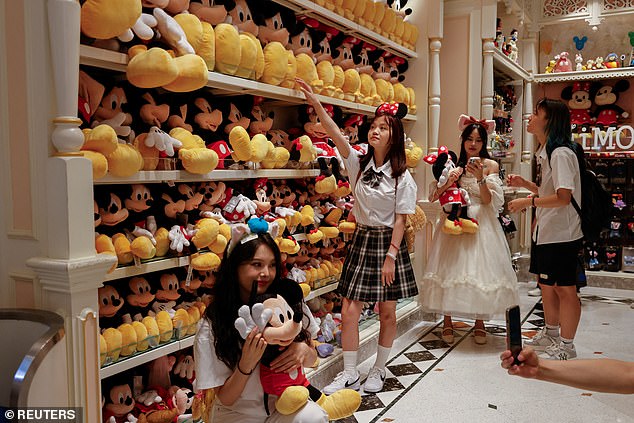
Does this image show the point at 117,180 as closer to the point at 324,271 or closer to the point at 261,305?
the point at 261,305

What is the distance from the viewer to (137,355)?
81.3 inches

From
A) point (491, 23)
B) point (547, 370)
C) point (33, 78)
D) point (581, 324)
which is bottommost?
point (581, 324)

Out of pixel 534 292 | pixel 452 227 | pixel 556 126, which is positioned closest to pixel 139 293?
pixel 452 227

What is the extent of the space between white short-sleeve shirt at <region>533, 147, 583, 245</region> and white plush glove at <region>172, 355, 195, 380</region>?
7.57ft

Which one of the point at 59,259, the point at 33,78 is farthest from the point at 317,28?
the point at 59,259

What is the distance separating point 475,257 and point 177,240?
2.29 metres

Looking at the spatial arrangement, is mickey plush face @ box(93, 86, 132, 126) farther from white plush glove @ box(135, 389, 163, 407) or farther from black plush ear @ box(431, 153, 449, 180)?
black plush ear @ box(431, 153, 449, 180)

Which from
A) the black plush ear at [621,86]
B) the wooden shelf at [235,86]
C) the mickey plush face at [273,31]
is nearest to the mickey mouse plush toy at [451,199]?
the wooden shelf at [235,86]

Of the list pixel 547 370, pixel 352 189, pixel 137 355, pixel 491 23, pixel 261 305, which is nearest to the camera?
pixel 547 370

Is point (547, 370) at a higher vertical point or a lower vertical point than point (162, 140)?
lower

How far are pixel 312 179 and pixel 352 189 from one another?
284mm

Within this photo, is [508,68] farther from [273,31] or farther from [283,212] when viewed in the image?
[283,212]

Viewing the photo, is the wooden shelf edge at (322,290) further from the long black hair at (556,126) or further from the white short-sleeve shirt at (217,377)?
the long black hair at (556,126)

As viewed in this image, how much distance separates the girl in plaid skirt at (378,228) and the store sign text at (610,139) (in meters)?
4.01
